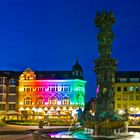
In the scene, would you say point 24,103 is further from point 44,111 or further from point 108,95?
point 108,95

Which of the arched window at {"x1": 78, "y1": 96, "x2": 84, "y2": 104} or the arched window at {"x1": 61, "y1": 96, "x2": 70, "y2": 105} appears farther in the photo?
the arched window at {"x1": 78, "y1": 96, "x2": 84, "y2": 104}

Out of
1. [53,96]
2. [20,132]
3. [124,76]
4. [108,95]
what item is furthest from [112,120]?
[53,96]

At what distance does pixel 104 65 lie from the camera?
124 ft

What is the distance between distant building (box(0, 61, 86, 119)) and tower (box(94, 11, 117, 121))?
337 feet

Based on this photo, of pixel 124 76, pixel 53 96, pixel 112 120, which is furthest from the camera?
pixel 53 96

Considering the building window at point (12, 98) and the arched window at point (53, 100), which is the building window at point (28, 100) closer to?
the building window at point (12, 98)

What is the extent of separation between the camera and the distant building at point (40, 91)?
142m

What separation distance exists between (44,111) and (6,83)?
60.4 ft

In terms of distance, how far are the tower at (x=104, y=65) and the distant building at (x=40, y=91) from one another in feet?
337

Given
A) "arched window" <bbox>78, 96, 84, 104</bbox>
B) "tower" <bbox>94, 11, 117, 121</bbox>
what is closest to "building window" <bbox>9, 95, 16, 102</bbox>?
"arched window" <bbox>78, 96, 84, 104</bbox>

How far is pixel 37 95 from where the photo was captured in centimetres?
14388

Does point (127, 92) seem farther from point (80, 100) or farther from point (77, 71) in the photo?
point (77, 71)

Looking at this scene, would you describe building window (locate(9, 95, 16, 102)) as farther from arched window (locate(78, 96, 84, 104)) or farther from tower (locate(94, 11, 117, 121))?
tower (locate(94, 11, 117, 121))

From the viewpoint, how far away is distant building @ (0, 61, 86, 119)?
465ft
